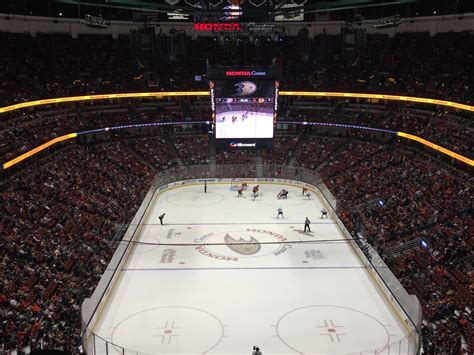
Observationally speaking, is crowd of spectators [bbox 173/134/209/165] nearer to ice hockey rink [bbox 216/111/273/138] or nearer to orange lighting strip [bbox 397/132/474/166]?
ice hockey rink [bbox 216/111/273/138]

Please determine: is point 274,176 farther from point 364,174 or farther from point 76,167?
point 76,167

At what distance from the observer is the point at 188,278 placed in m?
21.0

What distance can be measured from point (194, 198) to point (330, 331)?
1894cm

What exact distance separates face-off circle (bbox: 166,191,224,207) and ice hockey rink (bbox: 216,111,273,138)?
4483mm

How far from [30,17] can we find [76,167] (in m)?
15.2

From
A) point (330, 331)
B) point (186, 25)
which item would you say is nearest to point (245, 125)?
point (330, 331)

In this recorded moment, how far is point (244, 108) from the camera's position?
31.4 metres

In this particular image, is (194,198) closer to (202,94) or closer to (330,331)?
(202,94)

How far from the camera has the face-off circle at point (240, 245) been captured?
2367 centimetres

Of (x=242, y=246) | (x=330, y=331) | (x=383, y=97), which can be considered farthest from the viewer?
(x=383, y=97)

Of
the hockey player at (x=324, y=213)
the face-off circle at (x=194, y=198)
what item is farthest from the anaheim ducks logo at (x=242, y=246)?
the face-off circle at (x=194, y=198)

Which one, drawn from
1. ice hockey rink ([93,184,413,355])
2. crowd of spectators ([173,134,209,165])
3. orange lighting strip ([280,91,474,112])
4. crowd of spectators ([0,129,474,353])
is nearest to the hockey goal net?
crowd of spectators ([0,129,474,353])

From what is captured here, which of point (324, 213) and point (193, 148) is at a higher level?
point (193, 148)

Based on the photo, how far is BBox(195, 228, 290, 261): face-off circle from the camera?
77.7ft
